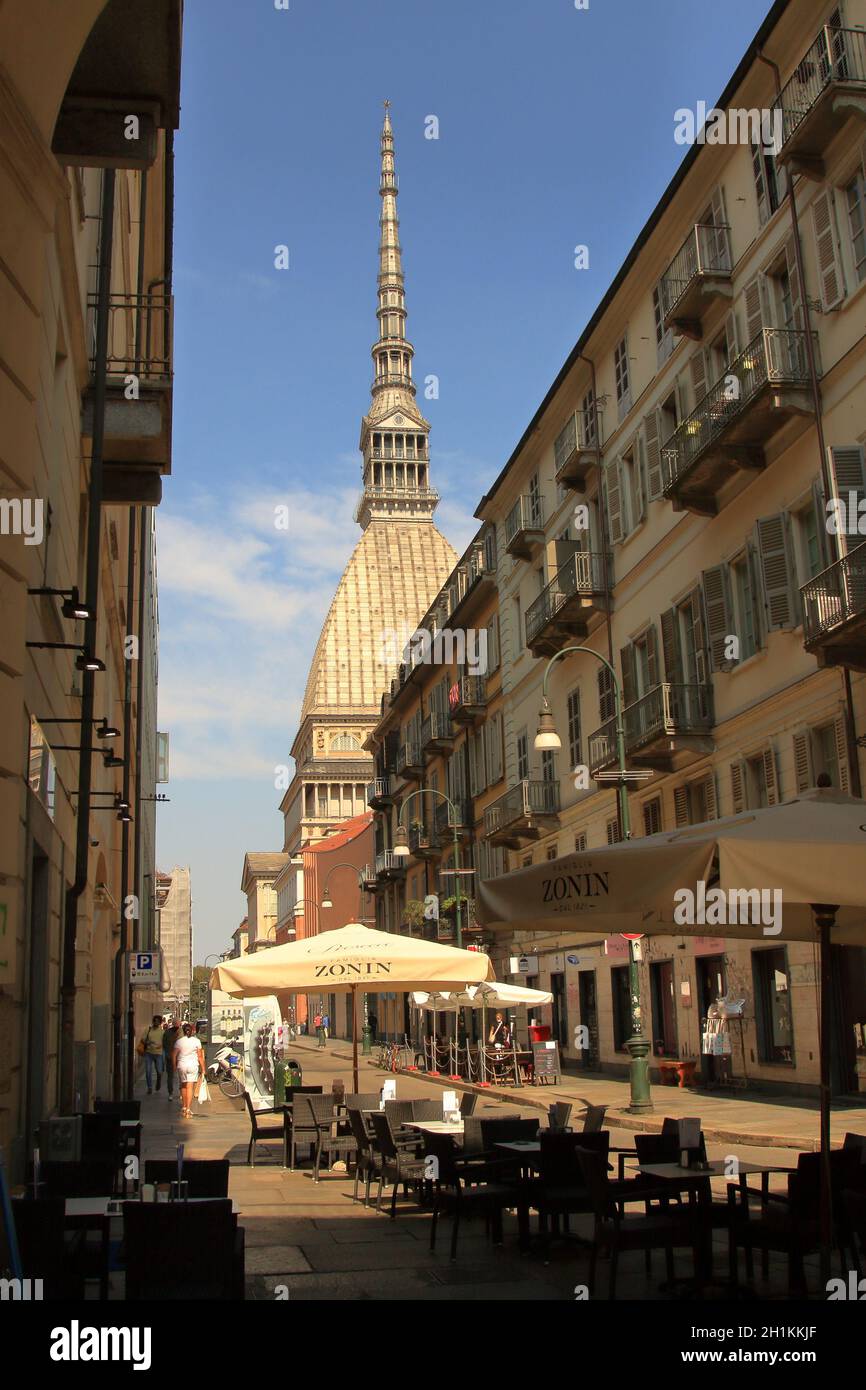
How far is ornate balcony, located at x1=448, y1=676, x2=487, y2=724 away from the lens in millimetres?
49375

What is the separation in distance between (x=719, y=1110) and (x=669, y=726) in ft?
27.1

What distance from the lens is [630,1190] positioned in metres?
9.25

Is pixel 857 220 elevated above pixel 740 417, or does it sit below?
above

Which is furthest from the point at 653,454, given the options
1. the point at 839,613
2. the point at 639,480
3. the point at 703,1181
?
the point at 703,1181

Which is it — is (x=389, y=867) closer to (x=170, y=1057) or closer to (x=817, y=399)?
(x=170, y=1057)

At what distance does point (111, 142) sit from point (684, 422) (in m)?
19.1

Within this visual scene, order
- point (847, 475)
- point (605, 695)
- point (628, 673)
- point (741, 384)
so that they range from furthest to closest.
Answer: point (605, 695) < point (628, 673) < point (741, 384) < point (847, 475)

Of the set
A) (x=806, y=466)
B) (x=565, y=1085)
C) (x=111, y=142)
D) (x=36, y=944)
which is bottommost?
(x=565, y=1085)

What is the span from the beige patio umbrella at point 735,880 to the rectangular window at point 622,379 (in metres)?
24.5

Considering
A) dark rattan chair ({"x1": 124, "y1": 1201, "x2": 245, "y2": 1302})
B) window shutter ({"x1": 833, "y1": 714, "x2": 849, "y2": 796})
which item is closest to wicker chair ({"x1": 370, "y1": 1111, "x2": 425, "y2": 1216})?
dark rattan chair ({"x1": 124, "y1": 1201, "x2": 245, "y2": 1302})

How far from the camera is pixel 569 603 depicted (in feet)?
113

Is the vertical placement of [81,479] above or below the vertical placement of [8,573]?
above

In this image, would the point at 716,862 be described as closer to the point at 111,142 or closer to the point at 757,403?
the point at 111,142
